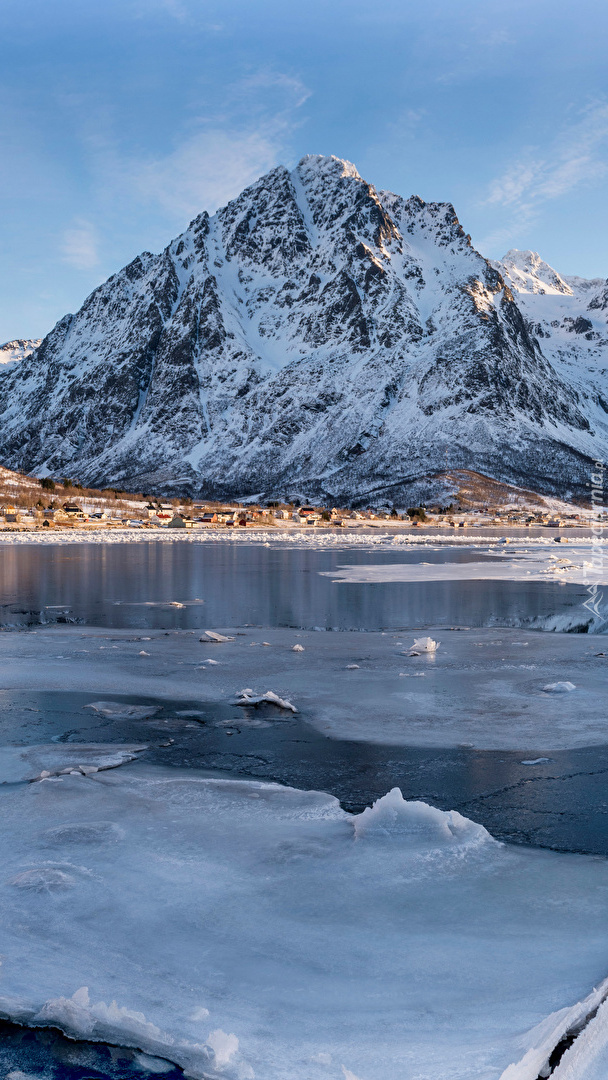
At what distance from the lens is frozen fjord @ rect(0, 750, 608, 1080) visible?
5.28 meters

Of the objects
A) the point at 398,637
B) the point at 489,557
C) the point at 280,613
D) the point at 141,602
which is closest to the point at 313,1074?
the point at 398,637

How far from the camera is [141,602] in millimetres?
32781

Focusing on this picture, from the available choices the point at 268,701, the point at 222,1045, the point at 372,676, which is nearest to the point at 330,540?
the point at 372,676

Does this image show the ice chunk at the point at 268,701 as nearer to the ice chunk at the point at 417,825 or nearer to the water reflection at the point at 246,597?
the ice chunk at the point at 417,825

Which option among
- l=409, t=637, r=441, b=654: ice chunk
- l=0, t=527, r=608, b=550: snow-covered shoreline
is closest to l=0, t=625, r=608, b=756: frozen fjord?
l=409, t=637, r=441, b=654: ice chunk

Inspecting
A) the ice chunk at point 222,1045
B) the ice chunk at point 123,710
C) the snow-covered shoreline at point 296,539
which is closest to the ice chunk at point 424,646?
the ice chunk at point 123,710

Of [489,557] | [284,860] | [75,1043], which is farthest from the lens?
[489,557]

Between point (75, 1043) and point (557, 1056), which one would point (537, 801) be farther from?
point (75, 1043)

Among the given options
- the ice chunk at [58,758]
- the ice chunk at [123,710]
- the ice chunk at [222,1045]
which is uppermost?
the ice chunk at [222,1045]

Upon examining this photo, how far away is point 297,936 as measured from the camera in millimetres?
6594

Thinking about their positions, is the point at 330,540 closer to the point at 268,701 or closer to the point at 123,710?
the point at 268,701

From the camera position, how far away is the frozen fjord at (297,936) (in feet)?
17.3

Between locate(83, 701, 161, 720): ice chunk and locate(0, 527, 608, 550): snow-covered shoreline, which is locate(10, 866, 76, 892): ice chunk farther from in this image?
locate(0, 527, 608, 550): snow-covered shoreline

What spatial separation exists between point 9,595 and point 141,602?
617cm
